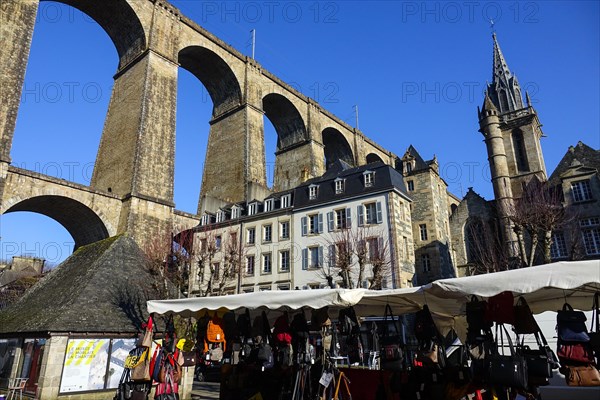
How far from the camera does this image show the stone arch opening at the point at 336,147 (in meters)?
43.4

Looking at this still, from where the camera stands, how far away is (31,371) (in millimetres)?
9125

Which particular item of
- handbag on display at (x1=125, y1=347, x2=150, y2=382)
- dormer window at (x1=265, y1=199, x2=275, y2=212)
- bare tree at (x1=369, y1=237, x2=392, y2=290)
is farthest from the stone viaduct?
handbag on display at (x1=125, y1=347, x2=150, y2=382)

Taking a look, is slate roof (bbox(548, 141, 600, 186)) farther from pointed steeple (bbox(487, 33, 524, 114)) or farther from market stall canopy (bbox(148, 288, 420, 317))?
market stall canopy (bbox(148, 288, 420, 317))

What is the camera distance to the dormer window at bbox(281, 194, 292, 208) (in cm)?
2638

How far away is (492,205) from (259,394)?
30.5 metres

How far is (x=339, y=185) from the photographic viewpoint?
24844mm

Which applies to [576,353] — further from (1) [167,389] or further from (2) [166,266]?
(2) [166,266]

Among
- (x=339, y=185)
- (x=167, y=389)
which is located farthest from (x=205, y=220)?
(x=167, y=389)

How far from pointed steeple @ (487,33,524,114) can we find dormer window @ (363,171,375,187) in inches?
877

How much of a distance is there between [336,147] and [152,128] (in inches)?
991

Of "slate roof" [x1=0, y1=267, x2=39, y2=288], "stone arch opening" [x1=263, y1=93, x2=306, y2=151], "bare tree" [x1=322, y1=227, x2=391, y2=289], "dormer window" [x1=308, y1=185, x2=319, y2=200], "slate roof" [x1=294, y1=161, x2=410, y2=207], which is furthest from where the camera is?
"slate roof" [x1=0, y1=267, x2=39, y2=288]

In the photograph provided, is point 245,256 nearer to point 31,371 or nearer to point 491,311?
point 31,371

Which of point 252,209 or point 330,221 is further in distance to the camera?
point 252,209

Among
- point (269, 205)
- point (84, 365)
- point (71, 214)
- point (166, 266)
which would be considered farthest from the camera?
point (269, 205)
